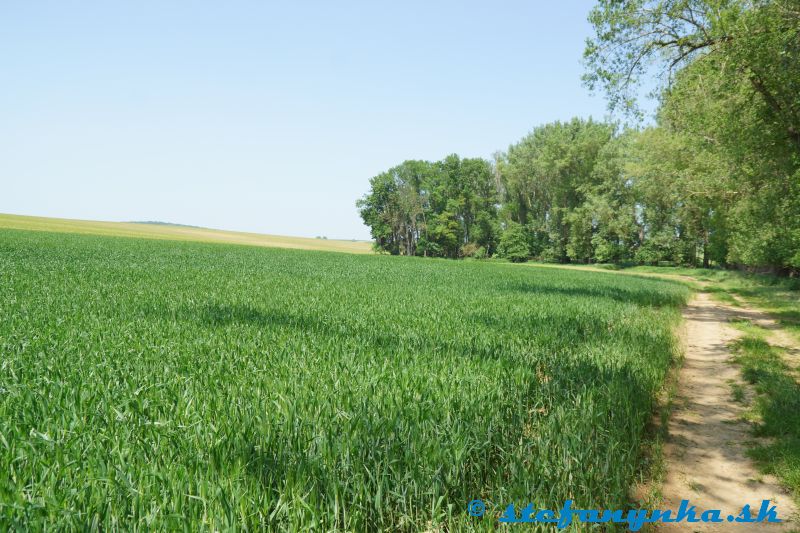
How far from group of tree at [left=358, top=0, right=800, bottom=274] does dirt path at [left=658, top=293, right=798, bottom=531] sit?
31.2 ft

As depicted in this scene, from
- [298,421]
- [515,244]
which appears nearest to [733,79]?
[298,421]

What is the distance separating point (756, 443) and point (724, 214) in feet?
107

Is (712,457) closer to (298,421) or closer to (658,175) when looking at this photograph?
(298,421)

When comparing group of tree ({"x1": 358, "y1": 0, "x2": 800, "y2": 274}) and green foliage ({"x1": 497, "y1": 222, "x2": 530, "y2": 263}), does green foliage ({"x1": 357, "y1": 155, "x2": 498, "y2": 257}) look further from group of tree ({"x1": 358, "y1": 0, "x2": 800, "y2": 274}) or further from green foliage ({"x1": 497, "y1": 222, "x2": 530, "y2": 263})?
green foliage ({"x1": 497, "y1": 222, "x2": 530, "y2": 263})

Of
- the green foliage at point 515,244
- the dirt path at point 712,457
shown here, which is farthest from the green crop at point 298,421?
the green foliage at point 515,244

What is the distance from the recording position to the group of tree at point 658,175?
524 inches

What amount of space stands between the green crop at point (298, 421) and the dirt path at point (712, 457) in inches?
18.1

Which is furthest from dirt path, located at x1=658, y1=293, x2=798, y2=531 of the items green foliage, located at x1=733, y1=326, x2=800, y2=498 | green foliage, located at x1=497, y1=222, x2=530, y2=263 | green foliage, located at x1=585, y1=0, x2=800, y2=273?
green foliage, located at x1=497, y1=222, x2=530, y2=263

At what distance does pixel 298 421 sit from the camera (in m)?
3.59

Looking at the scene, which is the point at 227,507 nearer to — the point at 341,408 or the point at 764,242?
the point at 341,408

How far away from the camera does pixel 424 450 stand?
3.21 m

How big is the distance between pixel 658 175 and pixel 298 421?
4171 centimetres

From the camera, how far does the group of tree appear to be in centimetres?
1330

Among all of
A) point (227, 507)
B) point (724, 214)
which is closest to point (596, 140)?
point (724, 214)
